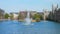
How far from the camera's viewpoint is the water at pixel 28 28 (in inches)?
116

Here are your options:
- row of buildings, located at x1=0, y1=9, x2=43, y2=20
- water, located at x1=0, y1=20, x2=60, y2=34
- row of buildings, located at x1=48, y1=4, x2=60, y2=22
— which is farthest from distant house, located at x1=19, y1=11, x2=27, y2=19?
row of buildings, located at x1=48, y1=4, x2=60, y2=22

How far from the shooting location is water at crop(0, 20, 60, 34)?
2.94 meters

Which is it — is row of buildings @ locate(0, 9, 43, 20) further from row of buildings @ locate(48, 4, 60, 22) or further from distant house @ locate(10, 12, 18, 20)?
row of buildings @ locate(48, 4, 60, 22)

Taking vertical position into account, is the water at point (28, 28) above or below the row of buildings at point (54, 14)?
below

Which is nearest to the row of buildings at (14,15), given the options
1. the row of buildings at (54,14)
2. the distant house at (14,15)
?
the distant house at (14,15)

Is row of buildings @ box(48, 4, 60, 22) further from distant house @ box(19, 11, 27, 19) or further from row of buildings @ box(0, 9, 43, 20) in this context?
distant house @ box(19, 11, 27, 19)

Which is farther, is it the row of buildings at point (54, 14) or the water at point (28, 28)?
the row of buildings at point (54, 14)

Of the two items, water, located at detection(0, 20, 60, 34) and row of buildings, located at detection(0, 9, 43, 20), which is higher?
row of buildings, located at detection(0, 9, 43, 20)

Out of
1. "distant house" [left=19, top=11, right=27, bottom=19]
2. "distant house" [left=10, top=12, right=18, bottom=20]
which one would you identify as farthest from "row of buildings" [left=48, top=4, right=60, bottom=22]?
"distant house" [left=10, top=12, right=18, bottom=20]

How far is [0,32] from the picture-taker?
2.97 metres

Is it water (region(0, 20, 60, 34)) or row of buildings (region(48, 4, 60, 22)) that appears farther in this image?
row of buildings (region(48, 4, 60, 22))

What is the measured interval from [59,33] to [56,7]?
50cm

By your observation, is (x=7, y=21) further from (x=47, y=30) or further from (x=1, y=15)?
(x=47, y=30)

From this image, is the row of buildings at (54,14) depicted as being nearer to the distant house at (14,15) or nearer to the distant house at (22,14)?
the distant house at (22,14)
